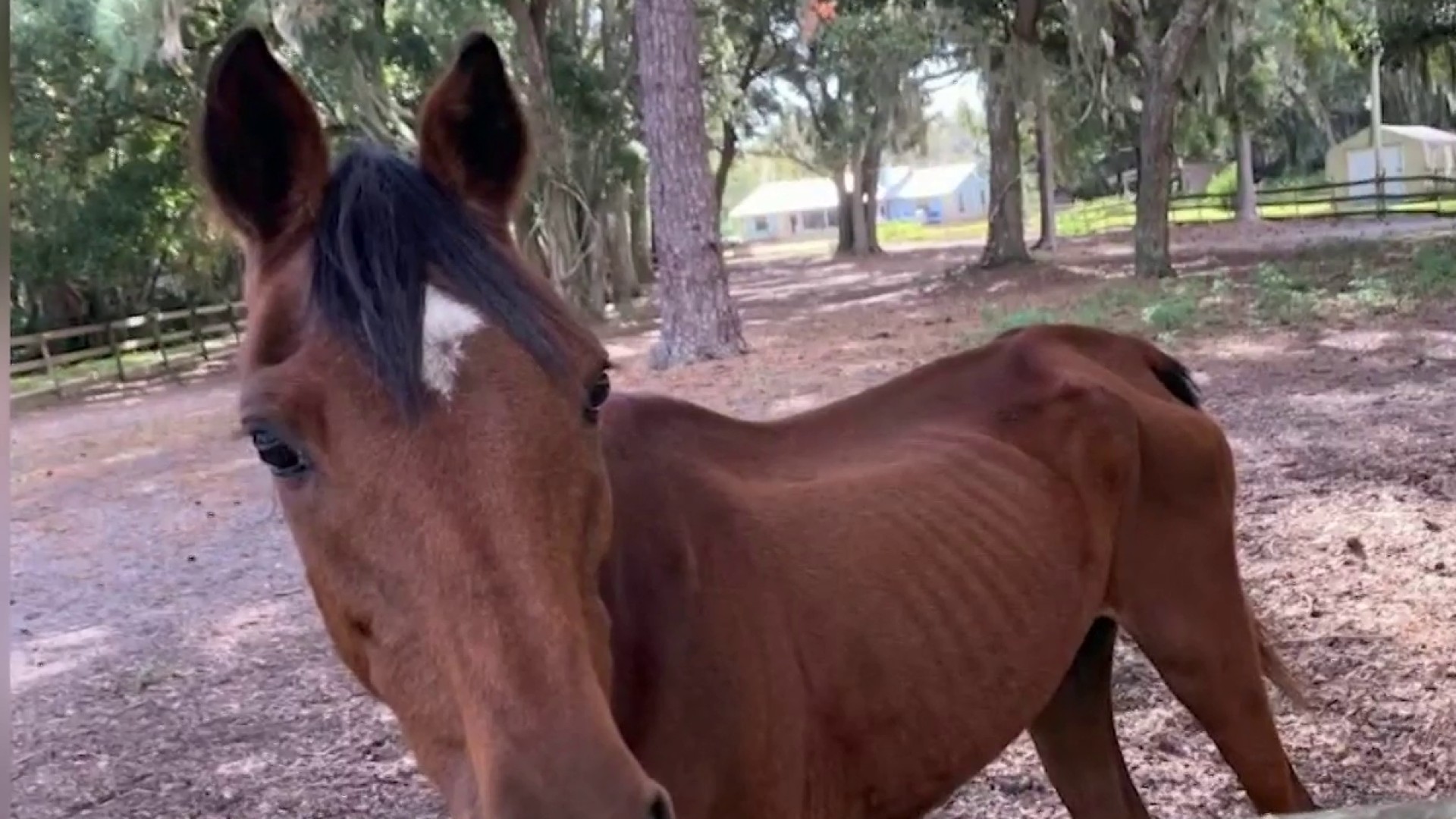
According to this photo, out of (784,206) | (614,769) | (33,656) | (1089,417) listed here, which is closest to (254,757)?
(33,656)

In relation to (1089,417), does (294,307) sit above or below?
above

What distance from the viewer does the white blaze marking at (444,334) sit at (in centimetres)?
174

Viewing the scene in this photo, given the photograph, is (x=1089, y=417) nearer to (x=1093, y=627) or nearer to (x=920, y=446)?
(x=920, y=446)

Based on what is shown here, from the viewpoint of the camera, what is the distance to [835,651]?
9.05 ft

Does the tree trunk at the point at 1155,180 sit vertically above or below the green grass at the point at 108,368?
above

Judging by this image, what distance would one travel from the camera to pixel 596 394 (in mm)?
1952

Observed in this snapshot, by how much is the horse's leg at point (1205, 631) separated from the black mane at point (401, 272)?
2016 millimetres

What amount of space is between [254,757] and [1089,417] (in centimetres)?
334

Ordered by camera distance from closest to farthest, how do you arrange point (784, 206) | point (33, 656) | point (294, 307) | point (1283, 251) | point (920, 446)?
point (294, 307), point (920, 446), point (33, 656), point (1283, 251), point (784, 206)

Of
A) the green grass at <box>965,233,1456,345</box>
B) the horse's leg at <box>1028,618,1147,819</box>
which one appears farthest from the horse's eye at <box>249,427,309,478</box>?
the green grass at <box>965,233,1456,345</box>

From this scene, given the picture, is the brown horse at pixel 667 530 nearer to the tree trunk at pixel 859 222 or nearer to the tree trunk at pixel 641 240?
the tree trunk at pixel 641 240

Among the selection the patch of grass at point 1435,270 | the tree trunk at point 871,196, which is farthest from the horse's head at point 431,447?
the tree trunk at point 871,196

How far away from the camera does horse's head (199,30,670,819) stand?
1612 millimetres

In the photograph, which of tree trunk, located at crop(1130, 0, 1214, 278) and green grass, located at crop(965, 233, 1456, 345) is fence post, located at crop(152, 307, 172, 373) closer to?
green grass, located at crop(965, 233, 1456, 345)
